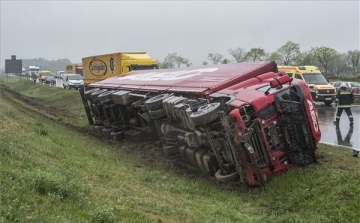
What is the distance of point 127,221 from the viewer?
412 cm

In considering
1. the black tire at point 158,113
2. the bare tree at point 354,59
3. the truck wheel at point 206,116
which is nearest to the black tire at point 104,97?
the black tire at point 158,113

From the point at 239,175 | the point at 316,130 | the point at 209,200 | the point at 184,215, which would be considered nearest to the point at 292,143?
the point at 316,130

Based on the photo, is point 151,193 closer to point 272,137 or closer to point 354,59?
point 272,137

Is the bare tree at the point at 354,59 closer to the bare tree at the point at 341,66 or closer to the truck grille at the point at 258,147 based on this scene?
the bare tree at the point at 341,66

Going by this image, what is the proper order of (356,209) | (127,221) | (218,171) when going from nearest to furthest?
(127,221)
(356,209)
(218,171)

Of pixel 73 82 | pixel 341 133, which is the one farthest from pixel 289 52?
pixel 341 133

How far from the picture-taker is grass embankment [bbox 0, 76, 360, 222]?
13.1 feet

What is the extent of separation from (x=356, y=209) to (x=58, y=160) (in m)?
4.64

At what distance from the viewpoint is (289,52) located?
46.3m

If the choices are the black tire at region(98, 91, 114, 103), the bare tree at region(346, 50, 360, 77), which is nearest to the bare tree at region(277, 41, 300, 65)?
the bare tree at region(346, 50, 360, 77)

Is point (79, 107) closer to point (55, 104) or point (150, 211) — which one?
point (55, 104)

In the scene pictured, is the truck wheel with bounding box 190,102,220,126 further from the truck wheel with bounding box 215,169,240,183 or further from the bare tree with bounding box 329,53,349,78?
the bare tree with bounding box 329,53,349,78

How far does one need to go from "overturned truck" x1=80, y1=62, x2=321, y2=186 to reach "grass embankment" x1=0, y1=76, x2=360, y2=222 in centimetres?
31

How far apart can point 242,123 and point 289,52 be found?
4266 centimetres
